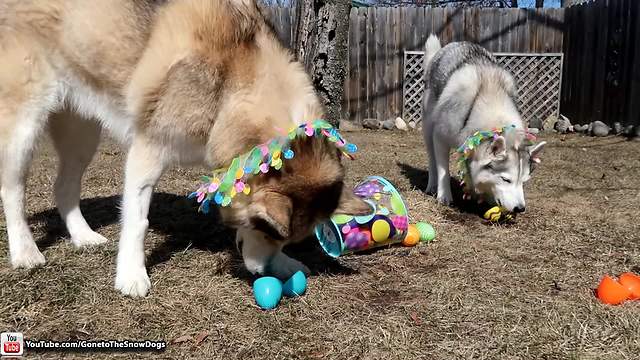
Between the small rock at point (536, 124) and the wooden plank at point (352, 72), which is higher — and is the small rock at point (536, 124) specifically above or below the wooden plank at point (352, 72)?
below

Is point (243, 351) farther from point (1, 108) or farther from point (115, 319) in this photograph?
point (1, 108)

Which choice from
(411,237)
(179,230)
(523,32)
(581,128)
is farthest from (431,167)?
(523,32)

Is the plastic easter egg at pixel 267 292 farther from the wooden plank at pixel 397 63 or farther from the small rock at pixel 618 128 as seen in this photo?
the wooden plank at pixel 397 63

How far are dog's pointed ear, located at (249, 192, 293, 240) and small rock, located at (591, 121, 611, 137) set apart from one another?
29.1 feet

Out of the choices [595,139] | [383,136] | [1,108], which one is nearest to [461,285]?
[1,108]

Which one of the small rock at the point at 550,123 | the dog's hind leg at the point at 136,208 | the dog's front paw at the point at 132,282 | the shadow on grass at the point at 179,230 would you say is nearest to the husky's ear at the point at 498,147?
the shadow on grass at the point at 179,230

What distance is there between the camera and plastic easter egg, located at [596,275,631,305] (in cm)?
267

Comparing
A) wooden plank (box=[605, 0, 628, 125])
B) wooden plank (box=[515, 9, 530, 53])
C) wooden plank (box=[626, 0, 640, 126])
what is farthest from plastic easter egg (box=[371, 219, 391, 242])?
wooden plank (box=[515, 9, 530, 53])

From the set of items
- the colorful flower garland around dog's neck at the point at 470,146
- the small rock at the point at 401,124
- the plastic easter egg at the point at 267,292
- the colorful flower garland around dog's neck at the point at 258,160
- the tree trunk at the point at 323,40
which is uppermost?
the tree trunk at the point at 323,40

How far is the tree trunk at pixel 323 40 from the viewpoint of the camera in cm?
455

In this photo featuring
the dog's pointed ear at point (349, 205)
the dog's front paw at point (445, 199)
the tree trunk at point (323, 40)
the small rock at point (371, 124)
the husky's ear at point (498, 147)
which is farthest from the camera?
the small rock at point (371, 124)

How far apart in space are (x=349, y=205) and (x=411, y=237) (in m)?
1.10

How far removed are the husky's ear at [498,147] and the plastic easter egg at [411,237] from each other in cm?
115

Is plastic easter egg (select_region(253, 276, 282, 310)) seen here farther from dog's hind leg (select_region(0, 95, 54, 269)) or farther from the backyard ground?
dog's hind leg (select_region(0, 95, 54, 269))
